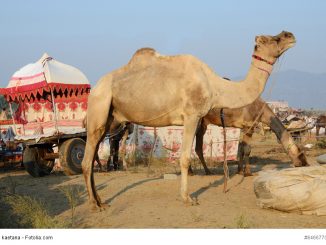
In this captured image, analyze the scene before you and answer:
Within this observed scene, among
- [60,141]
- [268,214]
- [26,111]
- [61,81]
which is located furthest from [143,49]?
[26,111]

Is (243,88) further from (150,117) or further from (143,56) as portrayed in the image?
(143,56)

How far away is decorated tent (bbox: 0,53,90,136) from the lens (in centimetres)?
1556

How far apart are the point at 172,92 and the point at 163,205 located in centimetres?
178

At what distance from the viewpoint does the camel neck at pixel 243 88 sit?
776 centimetres

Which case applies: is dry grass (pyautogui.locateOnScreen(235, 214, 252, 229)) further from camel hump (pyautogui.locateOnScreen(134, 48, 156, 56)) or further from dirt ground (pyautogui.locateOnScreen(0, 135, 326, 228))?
camel hump (pyautogui.locateOnScreen(134, 48, 156, 56))

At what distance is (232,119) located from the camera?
1197cm

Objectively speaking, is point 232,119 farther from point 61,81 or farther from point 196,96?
point 61,81

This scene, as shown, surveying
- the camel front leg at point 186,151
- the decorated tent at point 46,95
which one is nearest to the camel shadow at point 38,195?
the camel front leg at point 186,151

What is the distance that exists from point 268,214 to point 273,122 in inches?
190

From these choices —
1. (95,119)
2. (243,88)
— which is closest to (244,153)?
(243,88)

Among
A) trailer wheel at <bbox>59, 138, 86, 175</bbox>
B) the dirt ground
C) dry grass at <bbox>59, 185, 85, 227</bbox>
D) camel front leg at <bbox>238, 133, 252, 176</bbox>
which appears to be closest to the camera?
the dirt ground

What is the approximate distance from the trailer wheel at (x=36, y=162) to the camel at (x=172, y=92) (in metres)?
5.22

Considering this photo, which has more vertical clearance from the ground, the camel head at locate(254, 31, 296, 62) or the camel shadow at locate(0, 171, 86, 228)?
the camel head at locate(254, 31, 296, 62)

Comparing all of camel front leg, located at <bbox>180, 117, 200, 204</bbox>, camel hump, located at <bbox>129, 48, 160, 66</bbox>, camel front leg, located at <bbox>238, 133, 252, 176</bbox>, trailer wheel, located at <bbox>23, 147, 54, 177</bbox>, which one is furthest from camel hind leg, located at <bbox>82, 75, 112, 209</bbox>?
trailer wheel, located at <bbox>23, 147, 54, 177</bbox>
